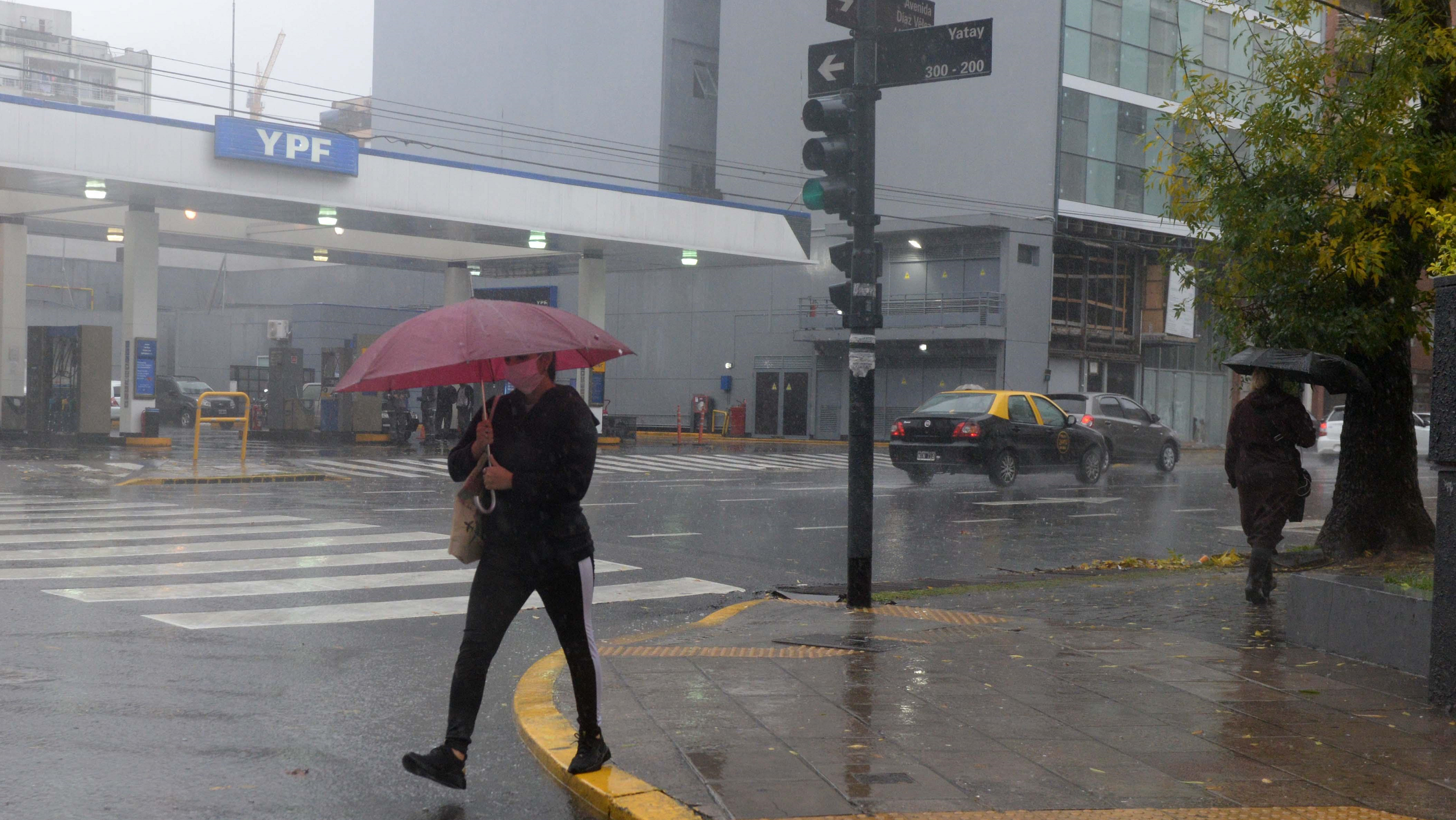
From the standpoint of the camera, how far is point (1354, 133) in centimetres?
1082

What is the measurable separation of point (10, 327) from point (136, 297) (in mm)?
3861

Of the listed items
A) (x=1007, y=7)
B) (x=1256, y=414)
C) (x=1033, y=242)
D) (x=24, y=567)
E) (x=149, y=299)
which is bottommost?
(x=24, y=567)

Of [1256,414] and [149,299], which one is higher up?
[149,299]

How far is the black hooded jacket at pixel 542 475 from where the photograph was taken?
5.13m

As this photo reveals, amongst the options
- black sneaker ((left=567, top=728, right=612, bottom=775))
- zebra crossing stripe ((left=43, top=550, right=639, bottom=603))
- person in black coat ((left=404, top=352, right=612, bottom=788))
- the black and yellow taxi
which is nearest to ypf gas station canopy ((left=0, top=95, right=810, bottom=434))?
the black and yellow taxi

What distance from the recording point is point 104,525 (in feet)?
44.7

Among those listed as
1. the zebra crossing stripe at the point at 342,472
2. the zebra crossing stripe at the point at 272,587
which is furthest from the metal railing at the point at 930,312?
the zebra crossing stripe at the point at 272,587

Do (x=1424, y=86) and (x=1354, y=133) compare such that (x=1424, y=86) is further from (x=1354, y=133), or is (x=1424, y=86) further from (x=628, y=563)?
(x=628, y=563)

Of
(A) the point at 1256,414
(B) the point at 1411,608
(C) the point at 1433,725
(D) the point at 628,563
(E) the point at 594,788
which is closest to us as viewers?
(E) the point at 594,788

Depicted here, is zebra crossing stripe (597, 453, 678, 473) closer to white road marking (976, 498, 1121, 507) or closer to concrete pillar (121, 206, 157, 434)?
white road marking (976, 498, 1121, 507)

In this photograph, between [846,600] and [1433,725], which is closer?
[1433,725]

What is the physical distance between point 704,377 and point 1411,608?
4264cm

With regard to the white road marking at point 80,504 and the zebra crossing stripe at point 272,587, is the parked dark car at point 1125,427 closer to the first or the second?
the white road marking at point 80,504

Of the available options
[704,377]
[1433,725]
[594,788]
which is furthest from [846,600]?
[704,377]
